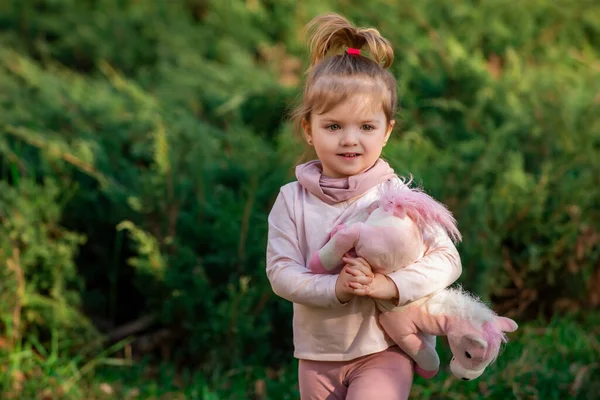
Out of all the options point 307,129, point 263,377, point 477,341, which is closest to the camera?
point 477,341

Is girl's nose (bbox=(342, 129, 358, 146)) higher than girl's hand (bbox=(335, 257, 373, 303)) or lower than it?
higher

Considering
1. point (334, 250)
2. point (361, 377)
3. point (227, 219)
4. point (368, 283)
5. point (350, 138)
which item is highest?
point (227, 219)

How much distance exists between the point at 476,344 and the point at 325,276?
505 mm

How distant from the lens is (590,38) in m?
6.82

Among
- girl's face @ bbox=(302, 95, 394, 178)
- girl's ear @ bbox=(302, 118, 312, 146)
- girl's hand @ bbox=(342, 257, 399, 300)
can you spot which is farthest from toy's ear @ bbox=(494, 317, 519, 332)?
girl's ear @ bbox=(302, 118, 312, 146)

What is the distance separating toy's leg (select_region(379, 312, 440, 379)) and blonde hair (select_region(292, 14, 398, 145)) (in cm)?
67

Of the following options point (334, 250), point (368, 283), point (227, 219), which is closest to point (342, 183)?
point (334, 250)

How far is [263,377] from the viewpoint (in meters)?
4.46

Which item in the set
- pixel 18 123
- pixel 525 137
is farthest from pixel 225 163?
pixel 525 137

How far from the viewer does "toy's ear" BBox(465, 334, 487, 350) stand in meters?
2.55

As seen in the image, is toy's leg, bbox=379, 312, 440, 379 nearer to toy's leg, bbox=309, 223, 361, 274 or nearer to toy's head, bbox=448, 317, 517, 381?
toy's head, bbox=448, 317, 517, 381

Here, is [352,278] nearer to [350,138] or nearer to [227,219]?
→ [350,138]

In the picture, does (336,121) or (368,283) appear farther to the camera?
(336,121)

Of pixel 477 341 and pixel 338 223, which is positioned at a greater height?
pixel 338 223
